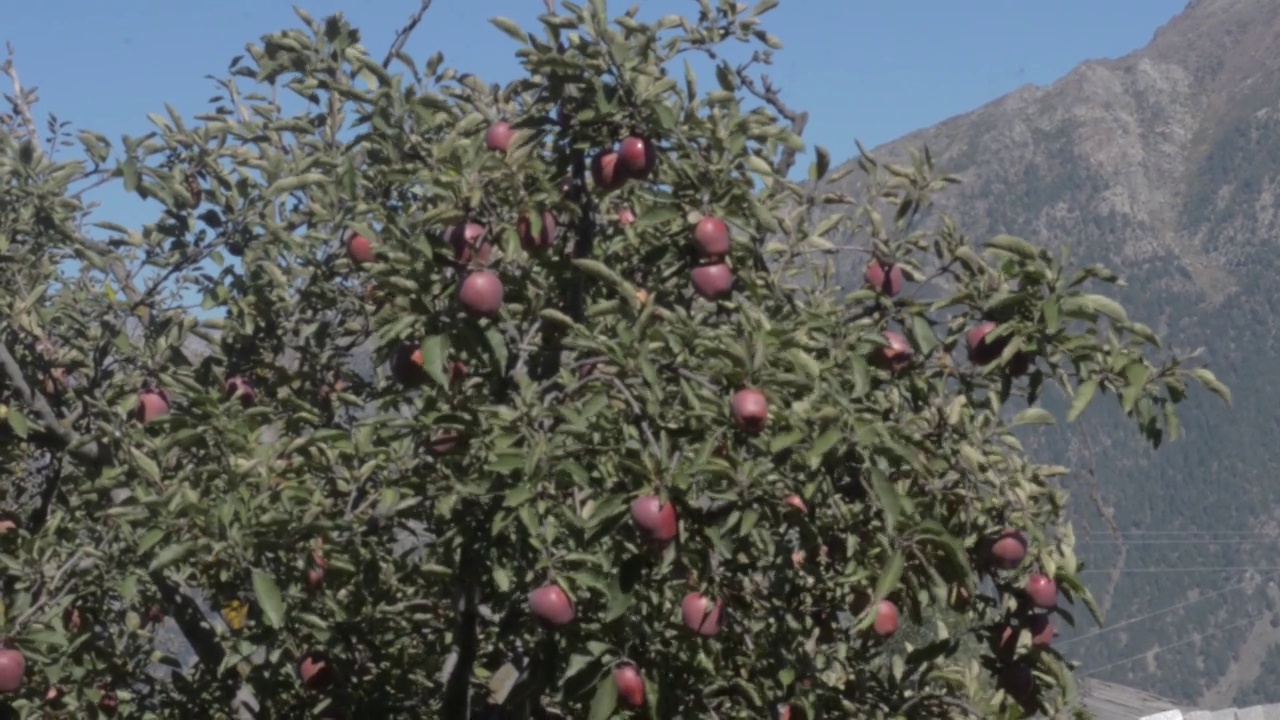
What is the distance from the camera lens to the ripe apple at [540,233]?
4.60m

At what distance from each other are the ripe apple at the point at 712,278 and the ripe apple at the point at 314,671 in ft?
5.29

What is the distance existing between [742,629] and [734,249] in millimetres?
1083

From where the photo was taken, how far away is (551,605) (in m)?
4.21

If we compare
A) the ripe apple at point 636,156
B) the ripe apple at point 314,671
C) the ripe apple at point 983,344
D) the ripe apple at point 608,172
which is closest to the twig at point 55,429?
the ripe apple at point 314,671

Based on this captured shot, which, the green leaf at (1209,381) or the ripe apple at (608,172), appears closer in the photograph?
the green leaf at (1209,381)

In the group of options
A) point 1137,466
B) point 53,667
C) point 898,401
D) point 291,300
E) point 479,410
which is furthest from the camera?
point 1137,466

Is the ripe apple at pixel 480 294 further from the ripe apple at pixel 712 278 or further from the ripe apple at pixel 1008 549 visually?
the ripe apple at pixel 1008 549

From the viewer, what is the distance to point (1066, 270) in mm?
4309

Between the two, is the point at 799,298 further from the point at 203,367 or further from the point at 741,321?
the point at 203,367

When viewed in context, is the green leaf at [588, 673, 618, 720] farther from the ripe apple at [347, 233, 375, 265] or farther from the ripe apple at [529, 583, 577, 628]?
the ripe apple at [347, 233, 375, 265]

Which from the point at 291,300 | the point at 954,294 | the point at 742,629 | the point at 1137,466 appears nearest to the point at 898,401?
the point at 954,294

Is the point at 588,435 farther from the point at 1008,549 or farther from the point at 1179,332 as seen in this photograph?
the point at 1179,332

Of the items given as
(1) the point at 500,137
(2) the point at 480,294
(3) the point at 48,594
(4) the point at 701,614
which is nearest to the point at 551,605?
(4) the point at 701,614

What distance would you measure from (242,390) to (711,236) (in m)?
2.20
